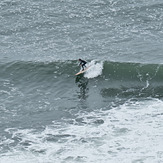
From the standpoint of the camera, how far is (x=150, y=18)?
46.0 m

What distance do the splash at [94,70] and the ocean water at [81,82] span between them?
0.10m

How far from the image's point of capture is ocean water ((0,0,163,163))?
26391mm

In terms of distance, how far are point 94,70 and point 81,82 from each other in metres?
2.29

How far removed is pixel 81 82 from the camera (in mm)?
35969

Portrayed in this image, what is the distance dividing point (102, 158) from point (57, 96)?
9.80m

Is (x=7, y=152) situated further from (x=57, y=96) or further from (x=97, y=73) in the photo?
(x=97, y=73)

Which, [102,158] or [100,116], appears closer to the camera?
[102,158]

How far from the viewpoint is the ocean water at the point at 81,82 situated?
26391 mm


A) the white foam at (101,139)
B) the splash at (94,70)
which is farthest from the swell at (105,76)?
the white foam at (101,139)

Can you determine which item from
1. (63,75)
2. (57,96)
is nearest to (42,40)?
(63,75)

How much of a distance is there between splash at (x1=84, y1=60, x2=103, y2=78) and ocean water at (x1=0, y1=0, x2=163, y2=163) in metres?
0.10

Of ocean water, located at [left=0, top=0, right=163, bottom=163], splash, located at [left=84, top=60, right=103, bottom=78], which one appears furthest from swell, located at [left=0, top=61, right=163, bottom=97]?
splash, located at [left=84, top=60, right=103, bottom=78]

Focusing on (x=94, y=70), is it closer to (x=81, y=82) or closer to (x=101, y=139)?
(x=81, y=82)

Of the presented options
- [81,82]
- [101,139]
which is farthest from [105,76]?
[101,139]
